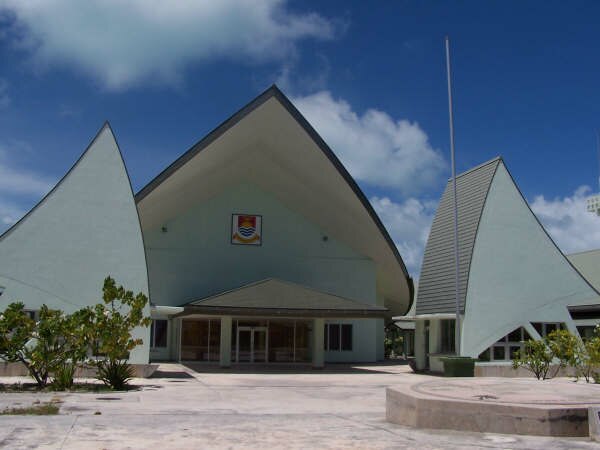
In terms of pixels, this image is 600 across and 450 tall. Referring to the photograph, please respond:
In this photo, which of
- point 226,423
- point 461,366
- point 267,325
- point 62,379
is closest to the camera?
point 226,423

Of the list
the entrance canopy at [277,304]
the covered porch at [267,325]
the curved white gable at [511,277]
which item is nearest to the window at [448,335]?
the curved white gable at [511,277]

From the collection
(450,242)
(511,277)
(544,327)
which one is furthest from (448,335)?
(450,242)

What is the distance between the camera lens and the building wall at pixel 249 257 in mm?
34750

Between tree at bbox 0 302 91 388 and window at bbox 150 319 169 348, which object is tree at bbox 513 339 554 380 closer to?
tree at bbox 0 302 91 388

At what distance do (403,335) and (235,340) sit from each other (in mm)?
22439

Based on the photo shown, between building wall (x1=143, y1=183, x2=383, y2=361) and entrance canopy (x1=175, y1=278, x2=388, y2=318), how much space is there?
517 cm

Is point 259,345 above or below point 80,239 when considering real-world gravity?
below

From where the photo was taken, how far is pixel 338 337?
37.5 meters

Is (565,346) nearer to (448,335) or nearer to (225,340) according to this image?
(448,335)

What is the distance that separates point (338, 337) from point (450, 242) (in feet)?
35.5

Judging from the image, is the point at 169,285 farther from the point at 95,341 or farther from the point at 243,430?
the point at 243,430

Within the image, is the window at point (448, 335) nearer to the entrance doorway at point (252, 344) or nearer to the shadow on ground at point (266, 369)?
the shadow on ground at point (266, 369)

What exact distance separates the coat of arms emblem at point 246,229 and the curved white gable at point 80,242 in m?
11.9

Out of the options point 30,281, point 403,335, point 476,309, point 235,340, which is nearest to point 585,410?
point 476,309
